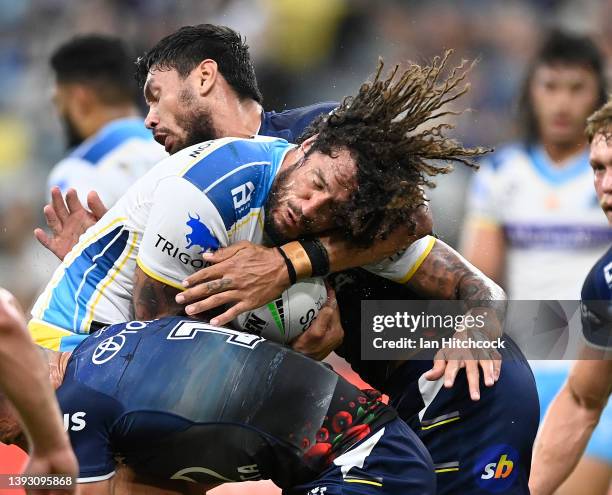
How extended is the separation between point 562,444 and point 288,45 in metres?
4.62

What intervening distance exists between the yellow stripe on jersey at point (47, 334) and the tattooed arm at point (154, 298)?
290 millimetres

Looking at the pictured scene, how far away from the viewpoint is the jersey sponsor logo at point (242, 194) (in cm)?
349

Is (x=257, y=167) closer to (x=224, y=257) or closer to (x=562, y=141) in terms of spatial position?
(x=224, y=257)

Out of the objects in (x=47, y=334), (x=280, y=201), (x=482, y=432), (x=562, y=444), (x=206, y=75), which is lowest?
(x=562, y=444)

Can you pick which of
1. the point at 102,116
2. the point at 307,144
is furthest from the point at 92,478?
the point at 102,116

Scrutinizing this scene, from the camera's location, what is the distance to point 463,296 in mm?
4051

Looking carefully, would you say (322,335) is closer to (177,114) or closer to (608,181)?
(177,114)

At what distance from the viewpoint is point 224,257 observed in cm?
353

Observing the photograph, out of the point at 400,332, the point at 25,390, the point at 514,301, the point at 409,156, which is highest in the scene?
the point at 409,156

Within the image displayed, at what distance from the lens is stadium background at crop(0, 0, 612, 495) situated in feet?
24.8

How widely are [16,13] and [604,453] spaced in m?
5.89

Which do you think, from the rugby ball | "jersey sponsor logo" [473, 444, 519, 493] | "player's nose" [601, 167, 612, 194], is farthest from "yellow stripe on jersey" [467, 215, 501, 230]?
Result: the rugby ball

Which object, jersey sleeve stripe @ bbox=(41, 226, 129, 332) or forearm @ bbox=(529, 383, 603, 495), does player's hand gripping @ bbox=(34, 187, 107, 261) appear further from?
forearm @ bbox=(529, 383, 603, 495)

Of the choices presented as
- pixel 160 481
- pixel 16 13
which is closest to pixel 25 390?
pixel 160 481
